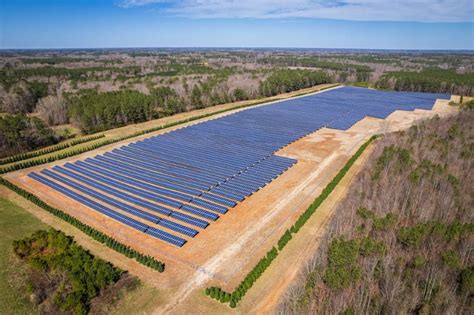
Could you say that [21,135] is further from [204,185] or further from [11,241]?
[204,185]

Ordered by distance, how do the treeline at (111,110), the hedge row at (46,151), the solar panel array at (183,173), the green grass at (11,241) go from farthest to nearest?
the treeline at (111,110), the hedge row at (46,151), the solar panel array at (183,173), the green grass at (11,241)

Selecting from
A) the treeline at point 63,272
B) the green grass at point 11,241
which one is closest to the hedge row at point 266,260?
the treeline at point 63,272

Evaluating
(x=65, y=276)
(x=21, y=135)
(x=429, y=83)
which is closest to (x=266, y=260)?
(x=65, y=276)

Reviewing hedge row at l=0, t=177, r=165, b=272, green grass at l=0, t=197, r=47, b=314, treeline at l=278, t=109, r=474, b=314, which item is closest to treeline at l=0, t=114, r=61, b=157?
hedge row at l=0, t=177, r=165, b=272

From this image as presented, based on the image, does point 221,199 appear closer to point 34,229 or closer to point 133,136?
point 34,229

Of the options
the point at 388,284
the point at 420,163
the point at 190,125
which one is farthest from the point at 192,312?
the point at 190,125

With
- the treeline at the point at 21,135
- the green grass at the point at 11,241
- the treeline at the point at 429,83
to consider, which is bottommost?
the green grass at the point at 11,241

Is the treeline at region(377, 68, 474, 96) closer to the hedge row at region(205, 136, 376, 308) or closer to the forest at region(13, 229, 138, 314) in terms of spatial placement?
the hedge row at region(205, 136, 376, 308)

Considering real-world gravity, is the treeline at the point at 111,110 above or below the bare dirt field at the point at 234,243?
above

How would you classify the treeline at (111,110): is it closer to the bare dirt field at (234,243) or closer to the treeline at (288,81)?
the bare dirt field at (234,243)
